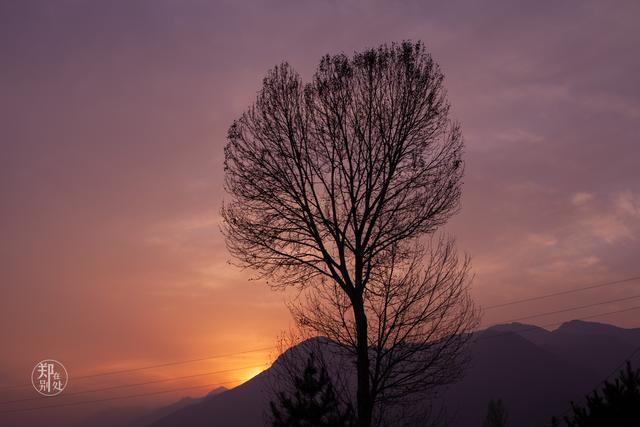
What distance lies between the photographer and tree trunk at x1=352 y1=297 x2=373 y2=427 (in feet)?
43.4

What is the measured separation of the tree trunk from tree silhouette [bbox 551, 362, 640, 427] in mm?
4080

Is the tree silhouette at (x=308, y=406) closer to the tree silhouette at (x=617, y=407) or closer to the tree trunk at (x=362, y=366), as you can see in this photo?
the tree trunk at (x=362, y=366)

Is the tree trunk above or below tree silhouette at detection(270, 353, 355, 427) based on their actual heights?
above

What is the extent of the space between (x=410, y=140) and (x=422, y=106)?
2.93 feet

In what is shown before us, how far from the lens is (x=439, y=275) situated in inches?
563

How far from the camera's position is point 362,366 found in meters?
13.5

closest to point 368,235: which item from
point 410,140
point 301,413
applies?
point 410,140

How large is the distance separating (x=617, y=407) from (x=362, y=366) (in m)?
5.19

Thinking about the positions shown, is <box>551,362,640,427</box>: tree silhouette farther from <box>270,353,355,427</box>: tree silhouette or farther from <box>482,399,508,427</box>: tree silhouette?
<box>482,399,508,427</box>: tree silhouette

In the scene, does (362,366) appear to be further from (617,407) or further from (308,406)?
(308,406)

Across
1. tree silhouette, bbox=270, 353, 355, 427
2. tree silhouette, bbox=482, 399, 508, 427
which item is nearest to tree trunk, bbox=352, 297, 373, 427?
tree silhouette, bbox=270, 353, 355, 427

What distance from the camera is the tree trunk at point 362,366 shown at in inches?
521

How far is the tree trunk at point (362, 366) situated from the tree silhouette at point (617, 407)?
4.08m

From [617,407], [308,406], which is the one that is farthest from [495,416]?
[617,407]
